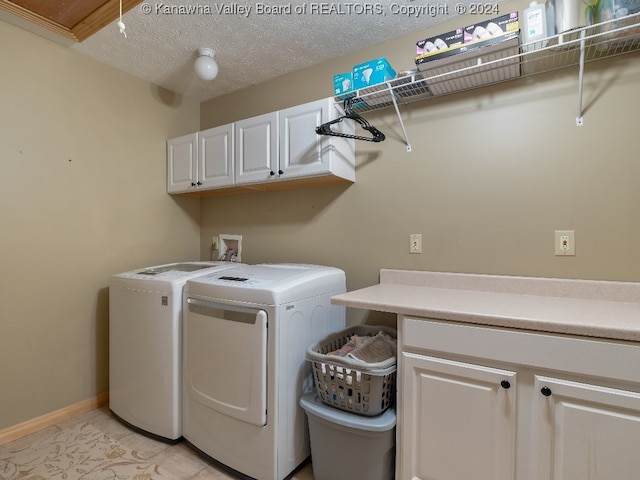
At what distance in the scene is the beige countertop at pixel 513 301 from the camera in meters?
1.08

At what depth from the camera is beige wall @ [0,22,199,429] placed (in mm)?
1947

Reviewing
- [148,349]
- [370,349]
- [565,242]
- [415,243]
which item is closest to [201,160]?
[148,349]

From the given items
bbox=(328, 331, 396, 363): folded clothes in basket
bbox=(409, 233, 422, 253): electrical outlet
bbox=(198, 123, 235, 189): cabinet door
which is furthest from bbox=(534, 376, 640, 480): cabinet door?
bbox=(198, 123, 235, 189): cabinet door

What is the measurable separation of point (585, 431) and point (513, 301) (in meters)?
0.52

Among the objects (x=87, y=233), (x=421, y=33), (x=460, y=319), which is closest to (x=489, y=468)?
(x=460, y=319)

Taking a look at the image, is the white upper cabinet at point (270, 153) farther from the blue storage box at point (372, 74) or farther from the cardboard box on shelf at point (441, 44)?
the cardboard box on shelf at point (441, 44)

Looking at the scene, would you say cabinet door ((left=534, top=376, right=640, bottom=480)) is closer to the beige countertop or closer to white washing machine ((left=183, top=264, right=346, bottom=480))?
the beige countertop

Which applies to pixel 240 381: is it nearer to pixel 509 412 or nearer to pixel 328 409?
pixel 328 409

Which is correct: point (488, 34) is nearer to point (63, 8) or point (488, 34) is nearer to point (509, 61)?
point (509, 61)

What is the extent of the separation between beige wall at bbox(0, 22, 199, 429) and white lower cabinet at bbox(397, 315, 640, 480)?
2135 mm

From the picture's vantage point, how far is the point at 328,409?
1508 millimetres

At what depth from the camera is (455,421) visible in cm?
125

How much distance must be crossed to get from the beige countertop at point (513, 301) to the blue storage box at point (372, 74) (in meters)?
1.07

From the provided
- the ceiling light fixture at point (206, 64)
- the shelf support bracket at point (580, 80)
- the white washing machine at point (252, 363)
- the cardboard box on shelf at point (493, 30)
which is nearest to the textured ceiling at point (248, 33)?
the ceiling light fixture at point (206, 64)
